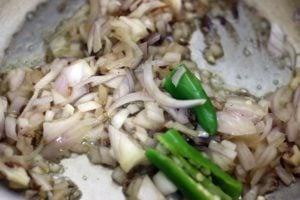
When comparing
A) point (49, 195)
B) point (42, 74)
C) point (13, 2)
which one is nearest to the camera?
point (49, 195)

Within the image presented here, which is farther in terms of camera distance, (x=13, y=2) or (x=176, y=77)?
(x=13, y=2)

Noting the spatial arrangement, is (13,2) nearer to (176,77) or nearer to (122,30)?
(122,30)

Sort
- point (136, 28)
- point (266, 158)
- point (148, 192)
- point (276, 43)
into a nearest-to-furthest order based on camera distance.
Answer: point (148, 192) → point (266, 158) → point (136, 28) → point (276, 43)

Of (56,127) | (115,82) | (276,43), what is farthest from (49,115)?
(276,43)

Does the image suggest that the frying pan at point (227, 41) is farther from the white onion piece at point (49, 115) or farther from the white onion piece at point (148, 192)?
the white onion piece at point (148, 192)

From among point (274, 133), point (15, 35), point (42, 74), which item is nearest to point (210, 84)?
point (274, 133)

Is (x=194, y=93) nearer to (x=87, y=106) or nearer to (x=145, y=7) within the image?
(x=87, y=106)

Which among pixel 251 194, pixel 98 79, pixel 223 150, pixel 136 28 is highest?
pixel 136 28
